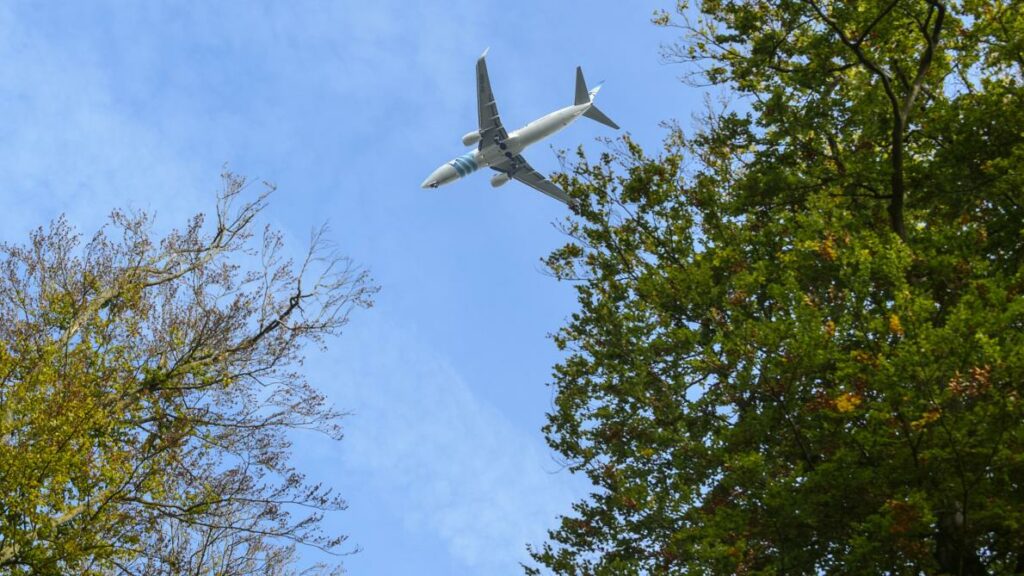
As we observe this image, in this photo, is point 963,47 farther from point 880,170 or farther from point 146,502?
A: point 146,502

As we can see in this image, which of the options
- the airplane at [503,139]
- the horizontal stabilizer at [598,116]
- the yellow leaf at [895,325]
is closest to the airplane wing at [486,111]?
the airplane at [503,139]

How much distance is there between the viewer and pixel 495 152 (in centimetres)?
4666

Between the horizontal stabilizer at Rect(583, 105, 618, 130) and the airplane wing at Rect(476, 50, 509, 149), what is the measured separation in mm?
6978

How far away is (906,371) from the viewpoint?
29.9 ft

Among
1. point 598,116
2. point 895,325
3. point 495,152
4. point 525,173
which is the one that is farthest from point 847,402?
point 598,116

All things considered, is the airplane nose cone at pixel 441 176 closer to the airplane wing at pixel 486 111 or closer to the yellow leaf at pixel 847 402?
the airplane wing at pixel 486 111

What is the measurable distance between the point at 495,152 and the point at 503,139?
37.2 inches

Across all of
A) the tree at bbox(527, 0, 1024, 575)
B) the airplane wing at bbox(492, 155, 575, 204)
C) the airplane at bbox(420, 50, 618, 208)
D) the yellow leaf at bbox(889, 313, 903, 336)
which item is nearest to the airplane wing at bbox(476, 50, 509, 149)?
the airplane at bbox(420, 50, 618, 208)

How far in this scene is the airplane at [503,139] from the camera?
43812mm

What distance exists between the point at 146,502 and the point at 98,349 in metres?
2.53

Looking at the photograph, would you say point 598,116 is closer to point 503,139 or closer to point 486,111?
point 503,139

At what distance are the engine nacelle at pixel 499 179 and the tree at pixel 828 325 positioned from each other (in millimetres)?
30835

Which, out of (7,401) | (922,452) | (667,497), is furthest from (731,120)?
(7,401)

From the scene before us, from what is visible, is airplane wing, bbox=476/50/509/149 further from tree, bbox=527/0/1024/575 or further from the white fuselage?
tree, bbox=527/0/1024/575
